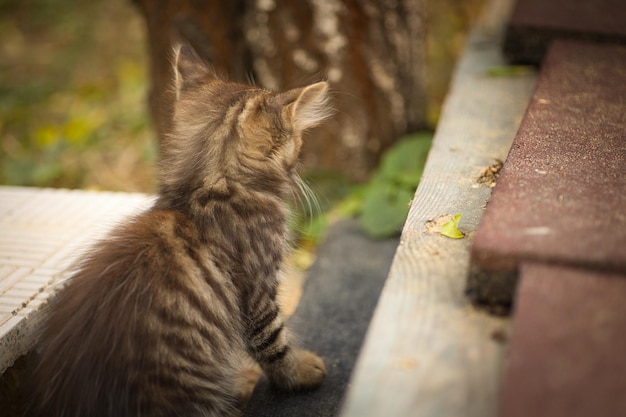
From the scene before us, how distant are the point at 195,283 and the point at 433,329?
2.38 ft

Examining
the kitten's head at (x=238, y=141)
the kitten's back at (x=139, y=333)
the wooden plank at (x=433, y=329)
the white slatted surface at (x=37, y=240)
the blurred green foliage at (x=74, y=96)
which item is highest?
the kitten's head at (x=238, y=141)

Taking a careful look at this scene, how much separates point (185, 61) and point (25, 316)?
1.11m

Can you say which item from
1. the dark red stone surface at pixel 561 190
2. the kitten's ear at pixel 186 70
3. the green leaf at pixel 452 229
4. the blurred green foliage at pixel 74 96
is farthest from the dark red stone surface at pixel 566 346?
the blurred green foliage at pixel 74 96

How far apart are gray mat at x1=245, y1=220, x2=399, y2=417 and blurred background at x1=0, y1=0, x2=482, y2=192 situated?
45.8 inches

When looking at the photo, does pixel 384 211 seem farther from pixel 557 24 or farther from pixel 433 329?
pixel 433 329

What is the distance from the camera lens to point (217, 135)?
Answer: 2.05 meters

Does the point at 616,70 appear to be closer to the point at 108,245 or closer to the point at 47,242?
the point at 108,245

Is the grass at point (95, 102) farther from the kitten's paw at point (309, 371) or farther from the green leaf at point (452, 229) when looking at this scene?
the green leaf at point (452, 229)

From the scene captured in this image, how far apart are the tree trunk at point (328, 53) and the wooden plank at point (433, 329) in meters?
1.39

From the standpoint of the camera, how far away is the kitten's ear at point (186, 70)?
2.36 m

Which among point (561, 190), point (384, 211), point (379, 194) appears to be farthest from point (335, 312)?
point (561, 190)

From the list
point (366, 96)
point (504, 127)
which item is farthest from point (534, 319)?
point (366, 96)

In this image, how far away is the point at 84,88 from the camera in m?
5.43

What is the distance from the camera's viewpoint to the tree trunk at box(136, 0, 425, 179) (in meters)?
3.40
